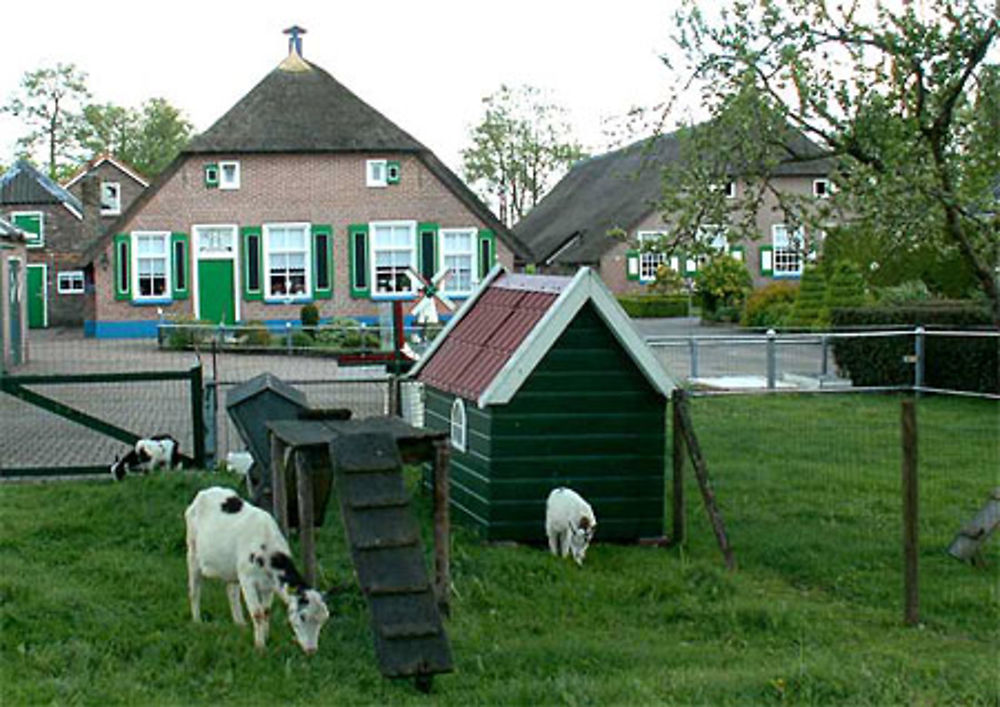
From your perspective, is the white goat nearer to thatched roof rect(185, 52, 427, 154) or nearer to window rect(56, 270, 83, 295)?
thatched roof rect(185, 52, 427, 154)

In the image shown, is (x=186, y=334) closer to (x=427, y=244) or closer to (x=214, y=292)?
(x=214, y=292)

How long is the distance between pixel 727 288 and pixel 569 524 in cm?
3901

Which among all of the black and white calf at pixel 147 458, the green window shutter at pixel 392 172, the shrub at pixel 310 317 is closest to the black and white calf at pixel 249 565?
the black and white calf at pixel 147 458

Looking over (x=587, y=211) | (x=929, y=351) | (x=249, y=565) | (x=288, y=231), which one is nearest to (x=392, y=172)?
(x=288, y=231)

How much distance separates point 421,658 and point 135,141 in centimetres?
8980

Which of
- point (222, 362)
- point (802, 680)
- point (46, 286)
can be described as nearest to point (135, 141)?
point (46, 286)

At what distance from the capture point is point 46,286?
5678cm

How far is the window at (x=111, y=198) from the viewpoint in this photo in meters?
60.8

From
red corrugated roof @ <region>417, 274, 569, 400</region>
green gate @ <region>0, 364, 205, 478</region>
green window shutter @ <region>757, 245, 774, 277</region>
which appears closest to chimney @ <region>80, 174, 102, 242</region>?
green window shutter @ <region>757, 245, 774, 277</region>

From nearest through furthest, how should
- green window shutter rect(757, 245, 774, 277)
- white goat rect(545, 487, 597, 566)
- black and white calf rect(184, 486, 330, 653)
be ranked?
black and white calf rect(184, 486, 330, 653) → white goat rect(545, 487, 597, 566) → green window shutter rect(757, 245, 774, 277)

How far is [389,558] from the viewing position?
8.25 metres

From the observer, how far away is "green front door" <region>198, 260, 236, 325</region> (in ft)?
142

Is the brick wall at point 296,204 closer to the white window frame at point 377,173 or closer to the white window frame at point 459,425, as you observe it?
the white window frame at point 377,173

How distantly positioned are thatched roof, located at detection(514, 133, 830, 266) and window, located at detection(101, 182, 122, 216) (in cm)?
1821
